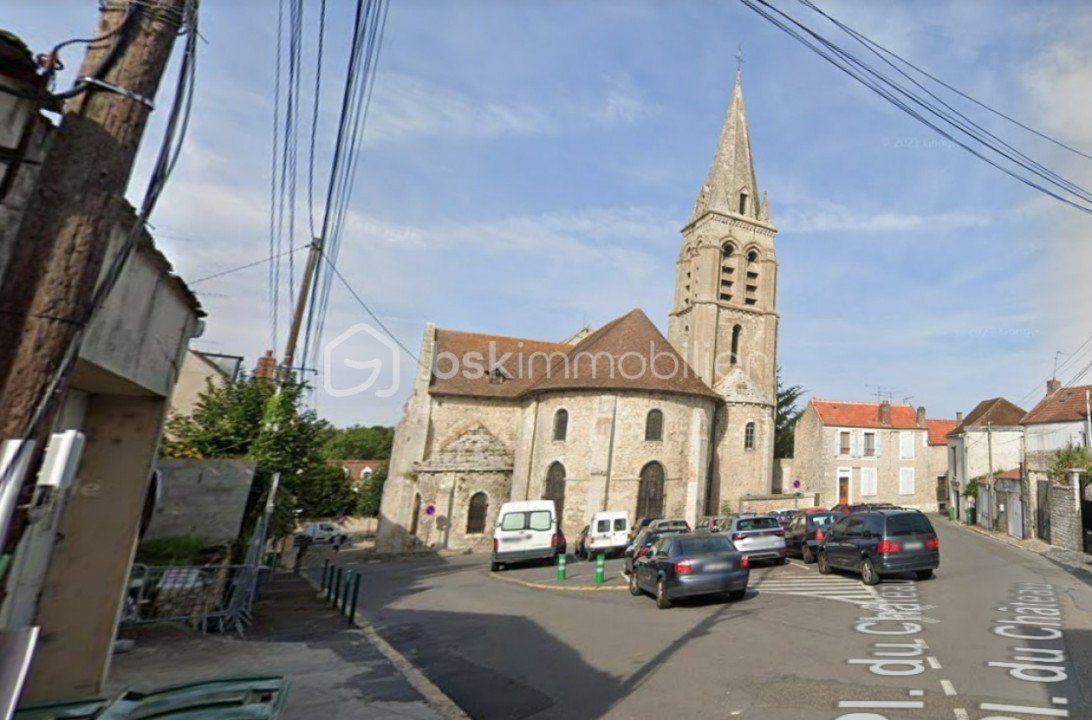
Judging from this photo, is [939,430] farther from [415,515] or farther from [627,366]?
[415,515]

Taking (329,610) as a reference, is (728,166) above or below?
above

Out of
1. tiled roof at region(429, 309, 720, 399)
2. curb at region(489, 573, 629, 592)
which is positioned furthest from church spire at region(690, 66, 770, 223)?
curb at region(489, 573, 629, 592)

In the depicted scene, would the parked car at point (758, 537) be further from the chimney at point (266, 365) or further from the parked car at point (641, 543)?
the chimney at point (266, 365)

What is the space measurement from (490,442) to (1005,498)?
2529 cm

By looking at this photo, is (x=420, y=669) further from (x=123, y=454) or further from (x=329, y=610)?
(x=329, y=610)

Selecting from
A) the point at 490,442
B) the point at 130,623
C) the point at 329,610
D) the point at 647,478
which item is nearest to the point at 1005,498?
the point at 647,478

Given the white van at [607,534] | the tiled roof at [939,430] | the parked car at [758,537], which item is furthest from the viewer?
the tiled roof at [939,430]

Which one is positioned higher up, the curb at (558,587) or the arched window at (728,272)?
the arched window at (728,272)

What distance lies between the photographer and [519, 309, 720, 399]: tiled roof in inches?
1236

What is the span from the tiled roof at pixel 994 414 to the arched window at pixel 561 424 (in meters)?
24.9

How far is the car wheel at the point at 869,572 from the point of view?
1271cm

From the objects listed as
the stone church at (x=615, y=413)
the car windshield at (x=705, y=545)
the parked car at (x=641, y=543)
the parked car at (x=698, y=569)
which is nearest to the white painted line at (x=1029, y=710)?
the parked car at (x=698, y=569)

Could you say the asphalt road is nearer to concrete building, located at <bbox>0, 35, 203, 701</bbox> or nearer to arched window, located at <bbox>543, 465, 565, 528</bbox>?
concrete building, located at <bbox>0, 35, 203, 701</bbox>

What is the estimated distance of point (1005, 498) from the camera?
27.5m
